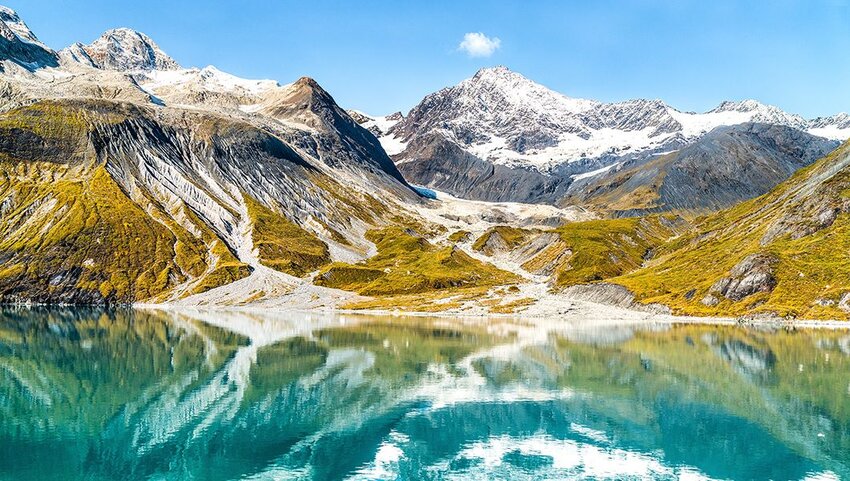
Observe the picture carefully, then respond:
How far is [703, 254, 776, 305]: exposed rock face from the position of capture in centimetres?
17900

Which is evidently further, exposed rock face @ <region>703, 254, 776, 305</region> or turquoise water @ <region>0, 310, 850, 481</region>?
exposed rock face @ <region>703, 254, 776, 305</region>

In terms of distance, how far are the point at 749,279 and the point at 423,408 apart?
145481 millimetres

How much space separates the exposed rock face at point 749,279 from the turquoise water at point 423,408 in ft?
164

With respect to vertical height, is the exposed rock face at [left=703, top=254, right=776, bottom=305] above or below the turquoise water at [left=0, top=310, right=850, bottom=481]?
above

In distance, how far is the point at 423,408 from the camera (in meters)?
72.0

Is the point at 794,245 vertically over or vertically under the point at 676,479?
over

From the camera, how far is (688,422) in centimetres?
6625

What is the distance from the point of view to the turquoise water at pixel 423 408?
5119 cm

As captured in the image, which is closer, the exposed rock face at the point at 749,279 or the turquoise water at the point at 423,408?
the turquoise water at the point at 423,408

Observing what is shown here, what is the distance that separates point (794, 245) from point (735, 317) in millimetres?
43851

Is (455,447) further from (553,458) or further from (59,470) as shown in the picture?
(59,470)

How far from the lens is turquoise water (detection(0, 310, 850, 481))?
51.2 metres

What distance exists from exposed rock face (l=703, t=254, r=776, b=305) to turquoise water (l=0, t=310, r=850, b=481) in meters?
49.9

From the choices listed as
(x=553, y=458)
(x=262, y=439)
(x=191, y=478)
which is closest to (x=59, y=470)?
(x=191, y=478)
